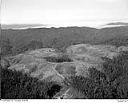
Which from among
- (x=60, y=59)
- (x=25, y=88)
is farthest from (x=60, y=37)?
(x=25, y=88)

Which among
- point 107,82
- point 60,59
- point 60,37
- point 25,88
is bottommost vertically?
point 25,88

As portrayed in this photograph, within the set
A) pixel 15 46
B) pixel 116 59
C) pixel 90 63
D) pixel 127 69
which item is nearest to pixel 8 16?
pixel 15 46

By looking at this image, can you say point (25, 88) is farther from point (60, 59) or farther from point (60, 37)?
point (60, 37)

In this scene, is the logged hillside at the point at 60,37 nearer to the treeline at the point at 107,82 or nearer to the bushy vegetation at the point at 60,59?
the bushy vegetation at the point at 60,59

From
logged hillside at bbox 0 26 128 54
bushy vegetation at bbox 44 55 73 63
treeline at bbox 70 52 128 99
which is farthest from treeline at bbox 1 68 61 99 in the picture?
logged hillside at bbox 0 26 128 54

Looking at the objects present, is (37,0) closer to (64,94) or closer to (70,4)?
(70,4)

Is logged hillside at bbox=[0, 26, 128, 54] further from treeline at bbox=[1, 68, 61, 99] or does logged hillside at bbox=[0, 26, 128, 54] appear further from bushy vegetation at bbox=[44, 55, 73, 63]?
treeline at bbox=[1, 68, 61, 99]
